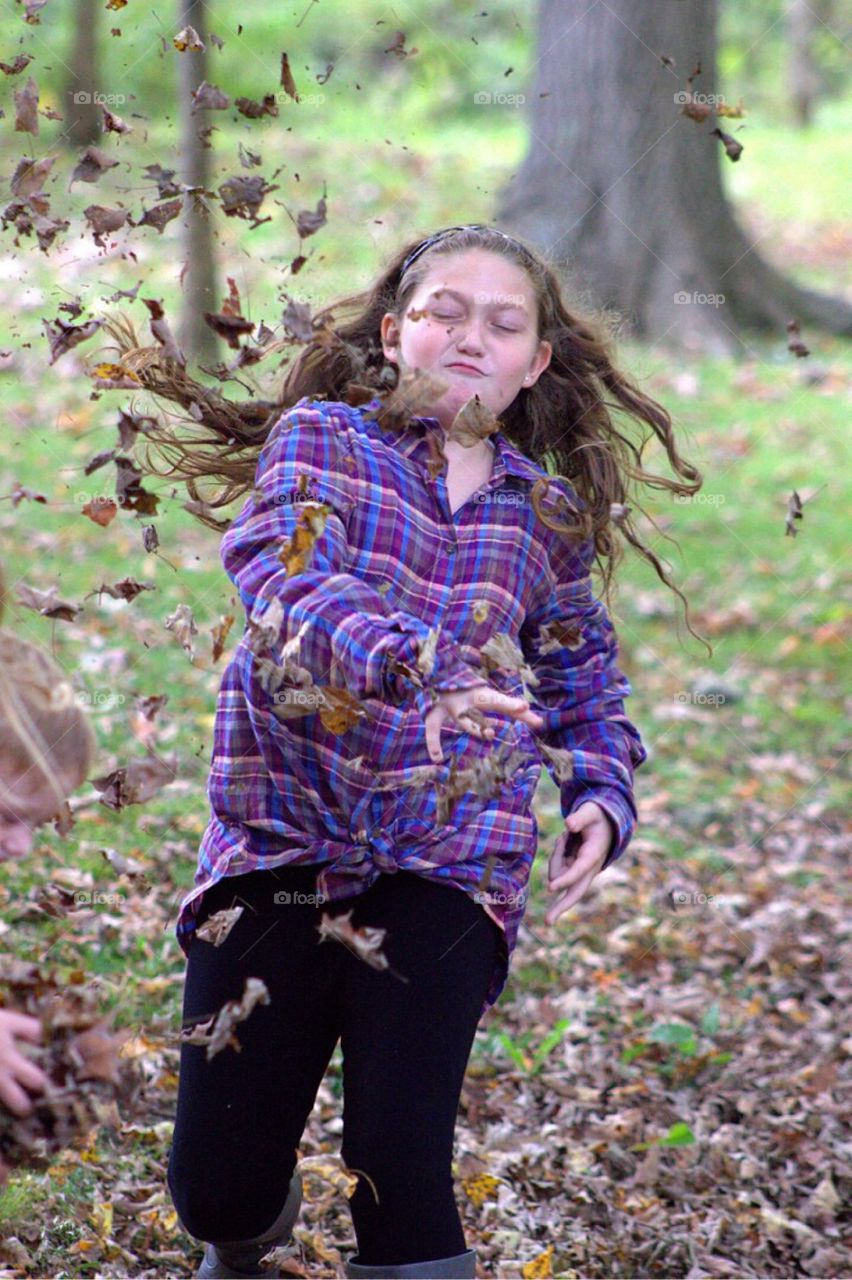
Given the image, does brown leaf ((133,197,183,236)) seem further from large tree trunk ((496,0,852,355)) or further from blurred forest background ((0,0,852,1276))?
large tree trunk ((496,0,852,355))

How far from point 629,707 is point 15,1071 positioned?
14.8 ft

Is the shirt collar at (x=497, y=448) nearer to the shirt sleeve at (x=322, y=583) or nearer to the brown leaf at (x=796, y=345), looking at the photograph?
the shirt sleeve at (x=322, y=583)

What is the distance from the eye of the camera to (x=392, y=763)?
2.28 meters

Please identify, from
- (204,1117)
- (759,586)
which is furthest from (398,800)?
(759,586)

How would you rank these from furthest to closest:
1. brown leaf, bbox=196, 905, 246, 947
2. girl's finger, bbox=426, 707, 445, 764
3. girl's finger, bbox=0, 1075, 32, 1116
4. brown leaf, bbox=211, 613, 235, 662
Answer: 1. brown leaf, bbox=211, 613, 235, 662
2. brown leaf, bbox=196, 905, 246, 947
3. girl's finger, bbox=426, 707, 445, 764
4. girl's finger, bbox=0, 1075, 32, 1116

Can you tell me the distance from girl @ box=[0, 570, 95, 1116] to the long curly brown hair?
85cm

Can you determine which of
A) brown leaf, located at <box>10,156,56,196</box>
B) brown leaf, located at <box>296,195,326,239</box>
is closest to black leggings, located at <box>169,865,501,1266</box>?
brown leaf, located at <box>296,195,326,239</box>

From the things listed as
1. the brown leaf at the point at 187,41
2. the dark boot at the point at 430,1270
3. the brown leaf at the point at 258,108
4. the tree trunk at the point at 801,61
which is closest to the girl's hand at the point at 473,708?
the dark boot at the point at 430,1270

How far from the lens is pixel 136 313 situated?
8133mm

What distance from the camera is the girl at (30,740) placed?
71.2 inches

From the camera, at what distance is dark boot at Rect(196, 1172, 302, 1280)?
94.2 inches

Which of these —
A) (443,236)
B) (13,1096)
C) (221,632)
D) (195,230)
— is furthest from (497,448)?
(195,230)

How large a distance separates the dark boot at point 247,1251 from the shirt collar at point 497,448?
4.39ft

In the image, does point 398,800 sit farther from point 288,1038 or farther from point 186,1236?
point 186,1236
